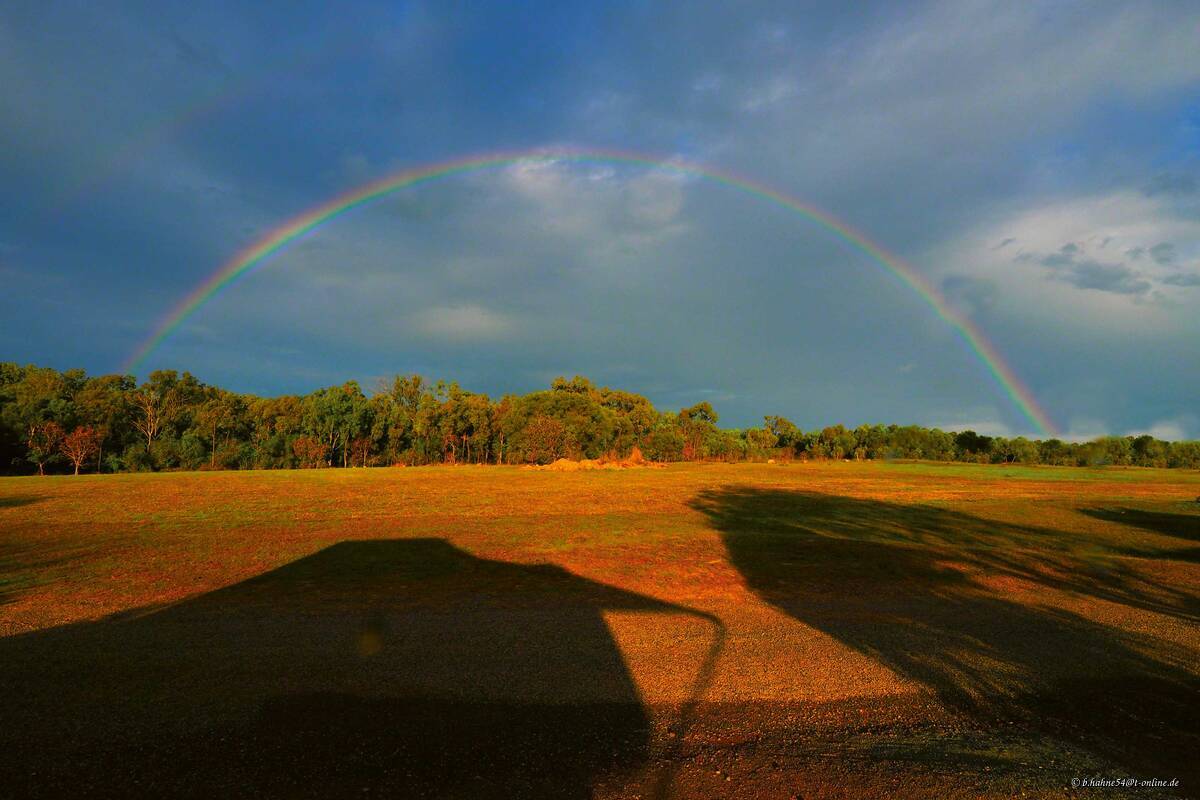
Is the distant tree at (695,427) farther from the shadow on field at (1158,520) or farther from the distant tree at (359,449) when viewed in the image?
the shadow on field at (1158,520)

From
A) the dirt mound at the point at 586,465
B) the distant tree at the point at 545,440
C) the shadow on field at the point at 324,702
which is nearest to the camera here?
the shadow on field at the point at 324,702

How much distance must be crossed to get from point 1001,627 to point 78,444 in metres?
87.7

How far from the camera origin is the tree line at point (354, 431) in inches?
2849

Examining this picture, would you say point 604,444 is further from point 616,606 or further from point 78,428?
point 616,606

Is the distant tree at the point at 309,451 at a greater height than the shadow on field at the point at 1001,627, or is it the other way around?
the distant tree at the point at 309,451

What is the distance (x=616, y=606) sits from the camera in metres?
10.6

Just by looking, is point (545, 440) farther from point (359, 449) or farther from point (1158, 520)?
point (1158, 520)

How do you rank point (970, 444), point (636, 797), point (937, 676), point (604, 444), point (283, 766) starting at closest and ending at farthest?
1. point (636, 797)
2. point (283, 766)
3. point (937, 676)
4. point (604, 444)
5. point (970, 444)

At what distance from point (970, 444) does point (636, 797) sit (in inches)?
6076

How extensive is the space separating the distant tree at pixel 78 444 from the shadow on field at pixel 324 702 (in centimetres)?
7727

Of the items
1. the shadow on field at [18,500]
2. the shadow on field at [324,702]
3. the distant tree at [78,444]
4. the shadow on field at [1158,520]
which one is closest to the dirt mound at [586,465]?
the shadow on field at [18,500]

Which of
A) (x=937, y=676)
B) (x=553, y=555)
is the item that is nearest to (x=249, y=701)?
(x=937, y=676)

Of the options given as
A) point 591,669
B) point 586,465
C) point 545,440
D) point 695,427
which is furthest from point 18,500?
point 695,427

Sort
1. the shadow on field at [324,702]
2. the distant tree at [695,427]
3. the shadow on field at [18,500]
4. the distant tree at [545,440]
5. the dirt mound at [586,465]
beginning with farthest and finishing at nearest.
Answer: the distant tree at [695,427], the distant tree at [545,440], the dirt mound at [586,465], the shadow on field at [18,500], the shadow on field at [324,702]
